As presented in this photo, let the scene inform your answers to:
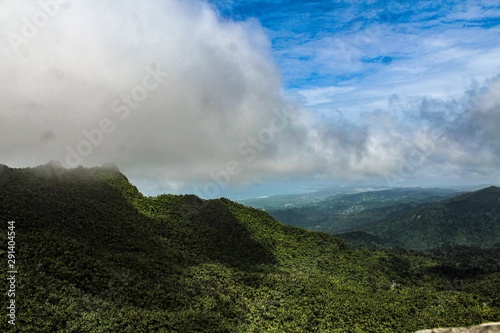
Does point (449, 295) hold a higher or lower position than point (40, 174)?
lower

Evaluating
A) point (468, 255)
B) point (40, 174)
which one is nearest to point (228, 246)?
point (40, 174)

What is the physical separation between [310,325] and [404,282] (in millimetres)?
38715

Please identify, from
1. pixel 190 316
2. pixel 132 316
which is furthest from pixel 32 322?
pixel 190 316

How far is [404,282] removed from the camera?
7369cm

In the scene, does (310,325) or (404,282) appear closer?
(310,325)

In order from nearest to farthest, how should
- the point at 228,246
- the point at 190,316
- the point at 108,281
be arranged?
the point at 190,316, the point at 108,281, the point at 228,246

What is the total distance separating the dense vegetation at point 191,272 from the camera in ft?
128

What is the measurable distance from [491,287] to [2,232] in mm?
87512

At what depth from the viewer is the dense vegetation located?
3900 cm

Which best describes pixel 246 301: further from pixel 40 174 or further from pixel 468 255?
pixel 468 255

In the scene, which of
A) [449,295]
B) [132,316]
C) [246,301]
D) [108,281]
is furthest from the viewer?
[449,295]

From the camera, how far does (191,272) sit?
5791cm

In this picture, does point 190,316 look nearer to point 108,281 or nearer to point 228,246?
point 108,281

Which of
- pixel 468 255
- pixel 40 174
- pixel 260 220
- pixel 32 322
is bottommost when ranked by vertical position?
pixel 468 255
